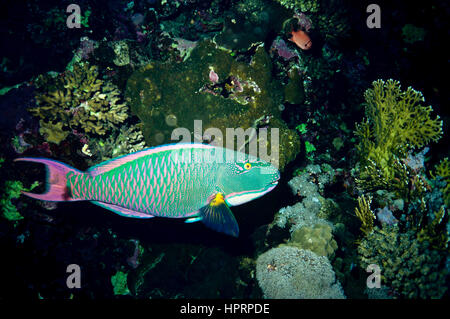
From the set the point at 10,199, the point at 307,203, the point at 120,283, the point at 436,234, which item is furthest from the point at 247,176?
the point at 10,199

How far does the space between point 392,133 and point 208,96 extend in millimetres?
3251

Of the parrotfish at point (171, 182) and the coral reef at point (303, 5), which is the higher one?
the coral reef at point (303, 5)

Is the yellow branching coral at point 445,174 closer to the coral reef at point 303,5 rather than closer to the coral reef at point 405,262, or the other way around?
the coral reef at point 405,262

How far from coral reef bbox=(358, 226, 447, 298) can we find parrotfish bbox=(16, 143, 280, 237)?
2.05 metres

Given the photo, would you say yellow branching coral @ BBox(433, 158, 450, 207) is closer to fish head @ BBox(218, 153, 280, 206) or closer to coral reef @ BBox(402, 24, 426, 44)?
coral reef @ BBox(402, 24, 426, 44)

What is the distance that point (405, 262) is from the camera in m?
2.99

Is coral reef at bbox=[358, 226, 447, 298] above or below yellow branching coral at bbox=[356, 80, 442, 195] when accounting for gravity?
below

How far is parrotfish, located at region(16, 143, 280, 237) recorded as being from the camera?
7.69 ft

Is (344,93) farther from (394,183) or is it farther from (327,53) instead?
(394,183)

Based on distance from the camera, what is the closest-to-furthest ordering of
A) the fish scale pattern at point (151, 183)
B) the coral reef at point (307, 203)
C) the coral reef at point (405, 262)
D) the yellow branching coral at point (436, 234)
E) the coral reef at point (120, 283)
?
the fish scale pattern at point (151, 183), the coral reef at point (405, 262), the yellow branching coral at point (436, 234), the coral reef at point (307, 203), the coral reef at point (120, 283)

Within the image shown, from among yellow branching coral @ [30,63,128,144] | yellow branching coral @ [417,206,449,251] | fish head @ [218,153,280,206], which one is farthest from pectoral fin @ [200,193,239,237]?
yellow branching coral @ [417,206,449,251]

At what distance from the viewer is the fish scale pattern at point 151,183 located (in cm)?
234

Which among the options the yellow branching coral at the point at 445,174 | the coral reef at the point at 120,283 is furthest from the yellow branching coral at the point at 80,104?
the yellow branching coral at the point at 445,174

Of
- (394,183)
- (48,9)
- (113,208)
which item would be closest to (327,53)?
(394,183)
